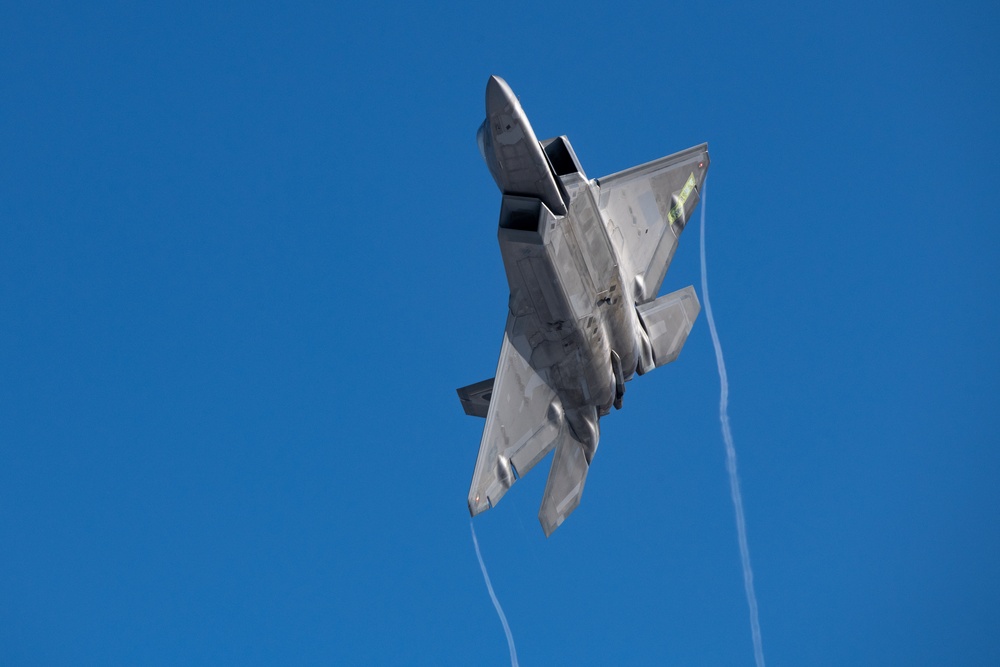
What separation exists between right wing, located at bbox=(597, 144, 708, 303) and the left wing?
12.4 feet

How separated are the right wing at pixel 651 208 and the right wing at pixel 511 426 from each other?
3784mm

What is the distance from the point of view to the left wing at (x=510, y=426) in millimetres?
21172

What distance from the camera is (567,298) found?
806 inches

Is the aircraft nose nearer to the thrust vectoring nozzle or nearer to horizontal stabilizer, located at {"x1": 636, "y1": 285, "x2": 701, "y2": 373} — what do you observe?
the thrust vectoring nozzle

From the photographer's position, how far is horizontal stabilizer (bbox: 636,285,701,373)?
24359mm

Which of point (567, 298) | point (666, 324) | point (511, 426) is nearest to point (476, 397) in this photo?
point (511, 426)

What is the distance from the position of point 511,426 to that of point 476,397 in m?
1.57

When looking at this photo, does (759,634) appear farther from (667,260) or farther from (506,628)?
(667,260)

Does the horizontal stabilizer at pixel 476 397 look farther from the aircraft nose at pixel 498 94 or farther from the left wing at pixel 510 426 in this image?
the aircraft nose at pixel 498 94

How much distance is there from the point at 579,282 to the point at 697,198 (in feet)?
20.6

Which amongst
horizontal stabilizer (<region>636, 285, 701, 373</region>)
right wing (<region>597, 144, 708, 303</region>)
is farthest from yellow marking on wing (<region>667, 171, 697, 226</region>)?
horizontal stabilizer (<region>636, 285, 701, 373</region>)

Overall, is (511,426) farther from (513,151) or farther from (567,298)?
(513,151)

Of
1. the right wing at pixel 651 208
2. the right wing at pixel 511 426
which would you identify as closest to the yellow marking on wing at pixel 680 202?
the right wing at pixel 651 208

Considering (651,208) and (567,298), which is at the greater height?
(651,208)
